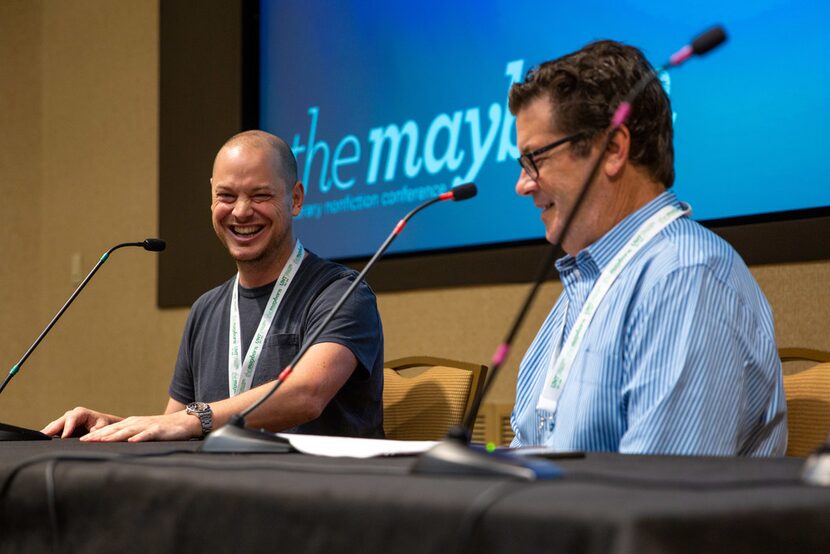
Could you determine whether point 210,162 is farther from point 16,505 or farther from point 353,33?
point 16,505

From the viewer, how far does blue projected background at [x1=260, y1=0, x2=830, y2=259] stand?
2875 mm

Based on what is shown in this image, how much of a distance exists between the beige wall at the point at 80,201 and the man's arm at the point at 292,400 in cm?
267

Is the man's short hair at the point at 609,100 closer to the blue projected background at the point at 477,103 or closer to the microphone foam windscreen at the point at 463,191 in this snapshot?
the microphone foam windscreen at the point at 463,191

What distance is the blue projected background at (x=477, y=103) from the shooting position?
9.43 ft

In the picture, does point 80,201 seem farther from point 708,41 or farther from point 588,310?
point 708,41

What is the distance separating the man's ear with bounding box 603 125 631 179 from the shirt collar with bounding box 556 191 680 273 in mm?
78

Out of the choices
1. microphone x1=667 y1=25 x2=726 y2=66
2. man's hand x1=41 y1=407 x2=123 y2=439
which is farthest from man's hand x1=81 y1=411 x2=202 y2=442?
microphone x1=667 y1=25 x2=726 y2=66

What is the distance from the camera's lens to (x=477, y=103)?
3.70 m

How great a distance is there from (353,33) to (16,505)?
10.7 feet

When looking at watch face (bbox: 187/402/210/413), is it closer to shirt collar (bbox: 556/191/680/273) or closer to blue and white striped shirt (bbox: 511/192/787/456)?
blue and white striped shirt (bbox: 511/192/787/456)

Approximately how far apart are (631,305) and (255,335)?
1183mm

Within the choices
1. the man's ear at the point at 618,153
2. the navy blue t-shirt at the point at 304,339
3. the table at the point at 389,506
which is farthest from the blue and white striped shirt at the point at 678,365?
the navy blue t-shirt at the point at 304,339

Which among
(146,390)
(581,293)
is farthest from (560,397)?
(146,390)

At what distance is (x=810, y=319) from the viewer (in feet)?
A: 9.49
